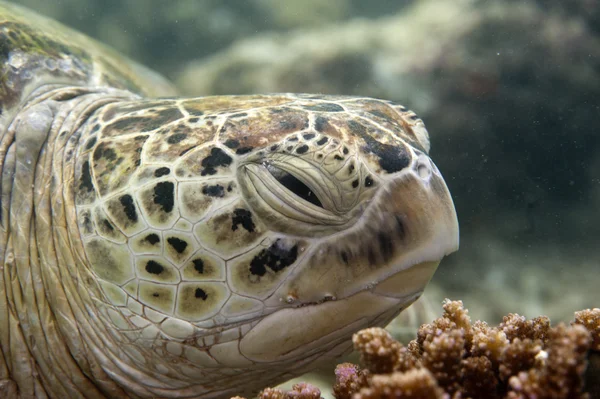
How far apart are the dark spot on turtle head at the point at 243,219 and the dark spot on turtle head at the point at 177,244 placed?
18cm

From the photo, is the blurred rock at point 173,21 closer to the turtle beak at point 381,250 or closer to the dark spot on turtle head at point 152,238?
the dark spot on turtle head at point 152,238

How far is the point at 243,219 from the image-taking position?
4.75ft

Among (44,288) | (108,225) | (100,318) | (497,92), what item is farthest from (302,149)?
(497,92)

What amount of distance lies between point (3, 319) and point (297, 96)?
1.53 metres

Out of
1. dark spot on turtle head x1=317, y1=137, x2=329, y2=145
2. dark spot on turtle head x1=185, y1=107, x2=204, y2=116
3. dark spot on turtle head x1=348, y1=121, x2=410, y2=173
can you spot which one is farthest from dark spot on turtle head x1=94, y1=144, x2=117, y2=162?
dark spot on turtle head x1=348, y1=121, x2=410, y2=173

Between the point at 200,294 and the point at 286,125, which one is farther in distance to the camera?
the point at 286,125

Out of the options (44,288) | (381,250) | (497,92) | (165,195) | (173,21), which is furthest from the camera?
(173,21)

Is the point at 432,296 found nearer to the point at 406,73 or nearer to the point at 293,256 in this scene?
the point at 406,73

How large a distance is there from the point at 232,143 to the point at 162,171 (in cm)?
27

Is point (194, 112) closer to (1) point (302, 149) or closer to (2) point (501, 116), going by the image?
(1) point (302, 149)

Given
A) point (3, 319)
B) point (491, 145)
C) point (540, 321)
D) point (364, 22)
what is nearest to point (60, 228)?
point (3, 319)

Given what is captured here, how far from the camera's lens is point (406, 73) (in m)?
4.21

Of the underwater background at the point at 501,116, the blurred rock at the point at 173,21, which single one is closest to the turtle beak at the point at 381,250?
the underwater background at the point at 501,116

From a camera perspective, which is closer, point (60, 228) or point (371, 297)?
point (371, 297)
